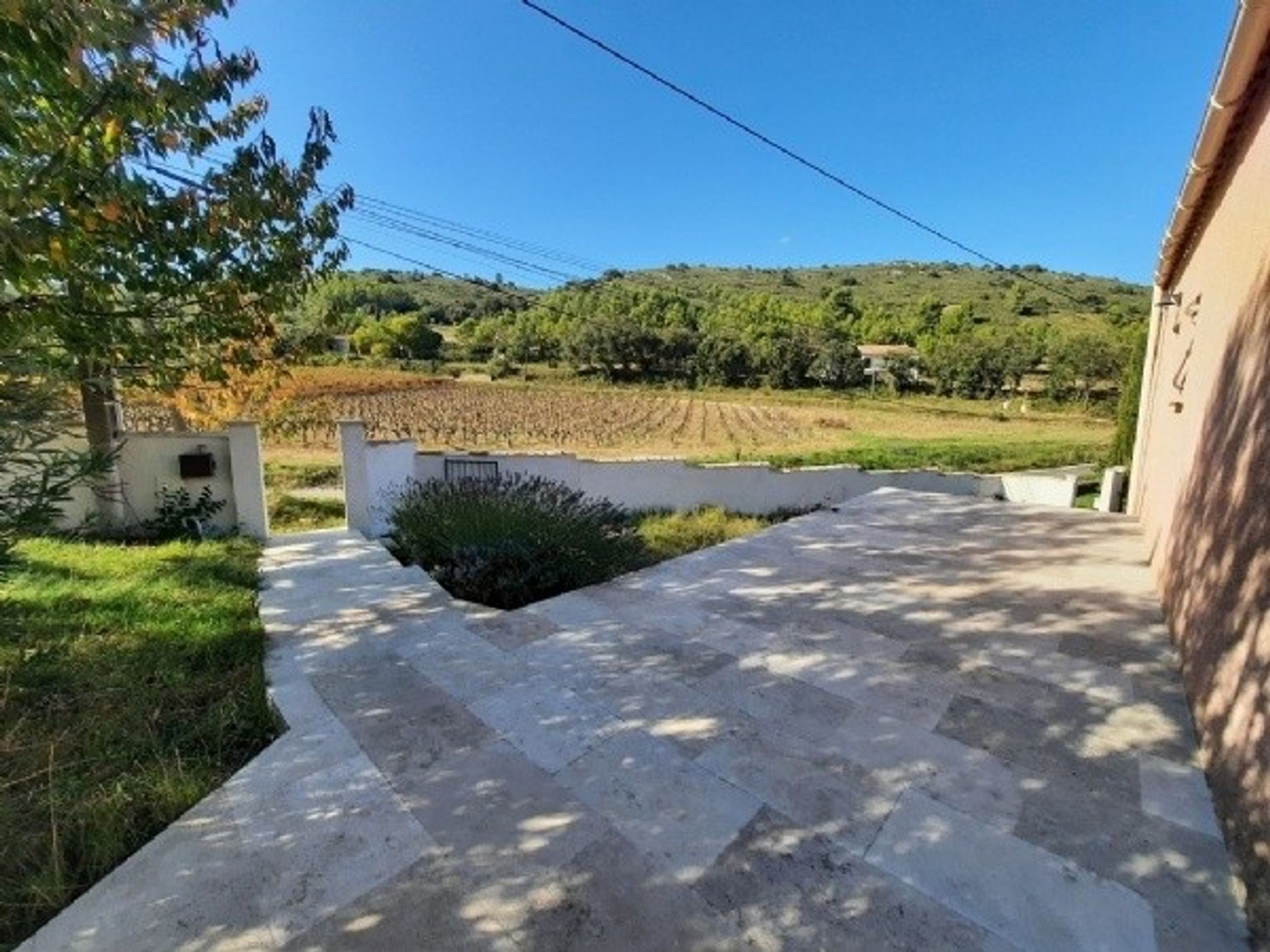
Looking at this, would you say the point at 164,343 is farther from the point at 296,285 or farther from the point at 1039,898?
the point at 1039,898

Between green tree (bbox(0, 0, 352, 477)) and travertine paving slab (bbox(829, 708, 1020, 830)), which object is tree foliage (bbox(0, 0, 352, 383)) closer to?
green tree (bbox(0, 0, 352, 477))

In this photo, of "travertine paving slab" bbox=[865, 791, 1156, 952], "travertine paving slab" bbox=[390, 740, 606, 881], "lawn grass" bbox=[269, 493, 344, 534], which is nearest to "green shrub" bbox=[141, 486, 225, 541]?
"lawn grass" bbox=[269, 493, 344, 534]

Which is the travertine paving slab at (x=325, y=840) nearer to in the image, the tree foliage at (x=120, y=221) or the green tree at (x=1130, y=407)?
the tree foliage at (x=120, y=221)

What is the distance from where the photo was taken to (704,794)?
2.05m

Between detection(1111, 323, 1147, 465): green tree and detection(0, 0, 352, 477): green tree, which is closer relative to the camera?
detection(0, 0, 352, 477): green tree

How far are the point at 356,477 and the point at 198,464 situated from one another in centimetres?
162

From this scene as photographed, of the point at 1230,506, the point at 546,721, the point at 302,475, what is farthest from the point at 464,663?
the point at 302,475

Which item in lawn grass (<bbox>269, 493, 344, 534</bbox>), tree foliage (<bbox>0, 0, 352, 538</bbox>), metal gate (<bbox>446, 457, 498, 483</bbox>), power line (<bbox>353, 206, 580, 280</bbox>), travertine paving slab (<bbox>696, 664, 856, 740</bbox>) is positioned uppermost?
power line (<bbox>353, 206, 580, 280</bbox>)

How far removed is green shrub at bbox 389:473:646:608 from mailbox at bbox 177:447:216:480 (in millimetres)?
2316

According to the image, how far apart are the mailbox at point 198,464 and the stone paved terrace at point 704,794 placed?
3606mm

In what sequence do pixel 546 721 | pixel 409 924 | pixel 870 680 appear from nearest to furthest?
pixel 409 924
pixel 546 721
pixel 870 680

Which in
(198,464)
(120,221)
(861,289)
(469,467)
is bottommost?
(469,467)

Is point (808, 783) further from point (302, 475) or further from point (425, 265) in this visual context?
point (425, 265)

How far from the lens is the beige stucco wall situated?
1820mm
